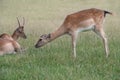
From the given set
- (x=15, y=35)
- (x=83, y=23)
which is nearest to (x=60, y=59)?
(x=83, y=23)

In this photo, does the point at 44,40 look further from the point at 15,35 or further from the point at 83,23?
the point at 15,35

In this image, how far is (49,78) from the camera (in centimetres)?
825

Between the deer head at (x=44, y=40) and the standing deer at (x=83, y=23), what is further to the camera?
the deer head at (x=44, y=40)

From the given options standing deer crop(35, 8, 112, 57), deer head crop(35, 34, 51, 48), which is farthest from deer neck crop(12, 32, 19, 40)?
standing deer crop(35, 8, 112, 57)

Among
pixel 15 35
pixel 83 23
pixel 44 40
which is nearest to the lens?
pixel 83 23

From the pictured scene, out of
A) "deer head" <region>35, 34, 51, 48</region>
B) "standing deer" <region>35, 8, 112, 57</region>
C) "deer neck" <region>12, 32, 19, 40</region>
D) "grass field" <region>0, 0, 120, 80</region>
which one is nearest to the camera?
"grass field" <region>0, 0, 120, 80</region>

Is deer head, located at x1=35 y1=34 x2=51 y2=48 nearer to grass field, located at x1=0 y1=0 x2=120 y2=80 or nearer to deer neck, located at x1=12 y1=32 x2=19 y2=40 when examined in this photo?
grass field, located at x1=0 y1=0 x2=120 y2=80

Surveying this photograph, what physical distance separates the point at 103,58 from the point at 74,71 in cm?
163

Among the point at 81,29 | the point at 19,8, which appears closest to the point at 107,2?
the point at 19,8

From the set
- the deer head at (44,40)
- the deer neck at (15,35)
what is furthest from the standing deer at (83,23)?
the deer neck at (15,35)

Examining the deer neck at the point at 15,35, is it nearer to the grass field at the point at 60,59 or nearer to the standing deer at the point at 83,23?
the grass field at the point at 60,59

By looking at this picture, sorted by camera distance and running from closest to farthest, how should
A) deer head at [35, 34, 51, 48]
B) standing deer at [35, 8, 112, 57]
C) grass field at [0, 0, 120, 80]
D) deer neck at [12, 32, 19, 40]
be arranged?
grass field at [0, 0, 120, 80] < standing deer at [35, 8, 112, 57] < deer head at [35, 34, 51, 48] < deer neck at [12, 32, 19, 40]

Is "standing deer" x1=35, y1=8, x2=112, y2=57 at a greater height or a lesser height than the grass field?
greater

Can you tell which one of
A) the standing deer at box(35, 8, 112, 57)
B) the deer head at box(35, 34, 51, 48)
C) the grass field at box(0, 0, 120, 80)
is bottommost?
the grass field at box(0, 0, 120, 80)
